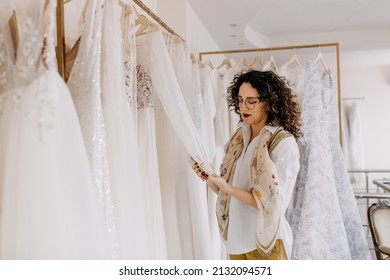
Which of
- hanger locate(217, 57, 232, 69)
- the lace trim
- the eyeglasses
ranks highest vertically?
hanger locate(217, 57, 232, 69)

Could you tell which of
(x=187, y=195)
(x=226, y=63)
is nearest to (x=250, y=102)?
(x=187, y=195)

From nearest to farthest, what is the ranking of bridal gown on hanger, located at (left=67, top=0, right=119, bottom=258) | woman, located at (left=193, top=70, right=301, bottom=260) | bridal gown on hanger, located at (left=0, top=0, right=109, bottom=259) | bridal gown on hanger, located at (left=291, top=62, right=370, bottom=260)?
bridal gown on hanger, located at (left=0, top=0, right=109, bottom=259) → bridal gown on hanger, located at (left=67, top=0, right=119, bottom=258) → woman, located at (left=193, top=70, right=301, bottom=260) → bridal gown on hanger, located at (left=291, top=62, right=370, bottom=260)

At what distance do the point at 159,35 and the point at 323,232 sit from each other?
1.32m

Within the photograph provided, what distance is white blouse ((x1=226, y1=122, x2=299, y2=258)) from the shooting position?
95 cm

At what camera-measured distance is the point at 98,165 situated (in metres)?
0.67

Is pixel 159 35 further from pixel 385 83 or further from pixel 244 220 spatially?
pixel 385 83

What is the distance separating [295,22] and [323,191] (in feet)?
3.81

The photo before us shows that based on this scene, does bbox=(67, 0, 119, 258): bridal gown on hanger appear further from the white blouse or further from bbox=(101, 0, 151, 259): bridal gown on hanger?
the white blouse

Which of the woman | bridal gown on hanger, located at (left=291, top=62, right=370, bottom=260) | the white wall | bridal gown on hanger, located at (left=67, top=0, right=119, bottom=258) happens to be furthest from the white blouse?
the white wall

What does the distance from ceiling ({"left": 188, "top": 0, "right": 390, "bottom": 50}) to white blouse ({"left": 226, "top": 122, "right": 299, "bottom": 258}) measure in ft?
3.55

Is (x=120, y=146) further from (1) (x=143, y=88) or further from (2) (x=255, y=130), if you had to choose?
(2) (x=255, y=130)

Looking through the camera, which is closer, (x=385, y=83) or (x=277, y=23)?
(x=277, y=23)

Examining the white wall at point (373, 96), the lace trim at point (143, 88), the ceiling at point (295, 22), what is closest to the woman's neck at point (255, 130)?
the lace trim at point (143, 88)
